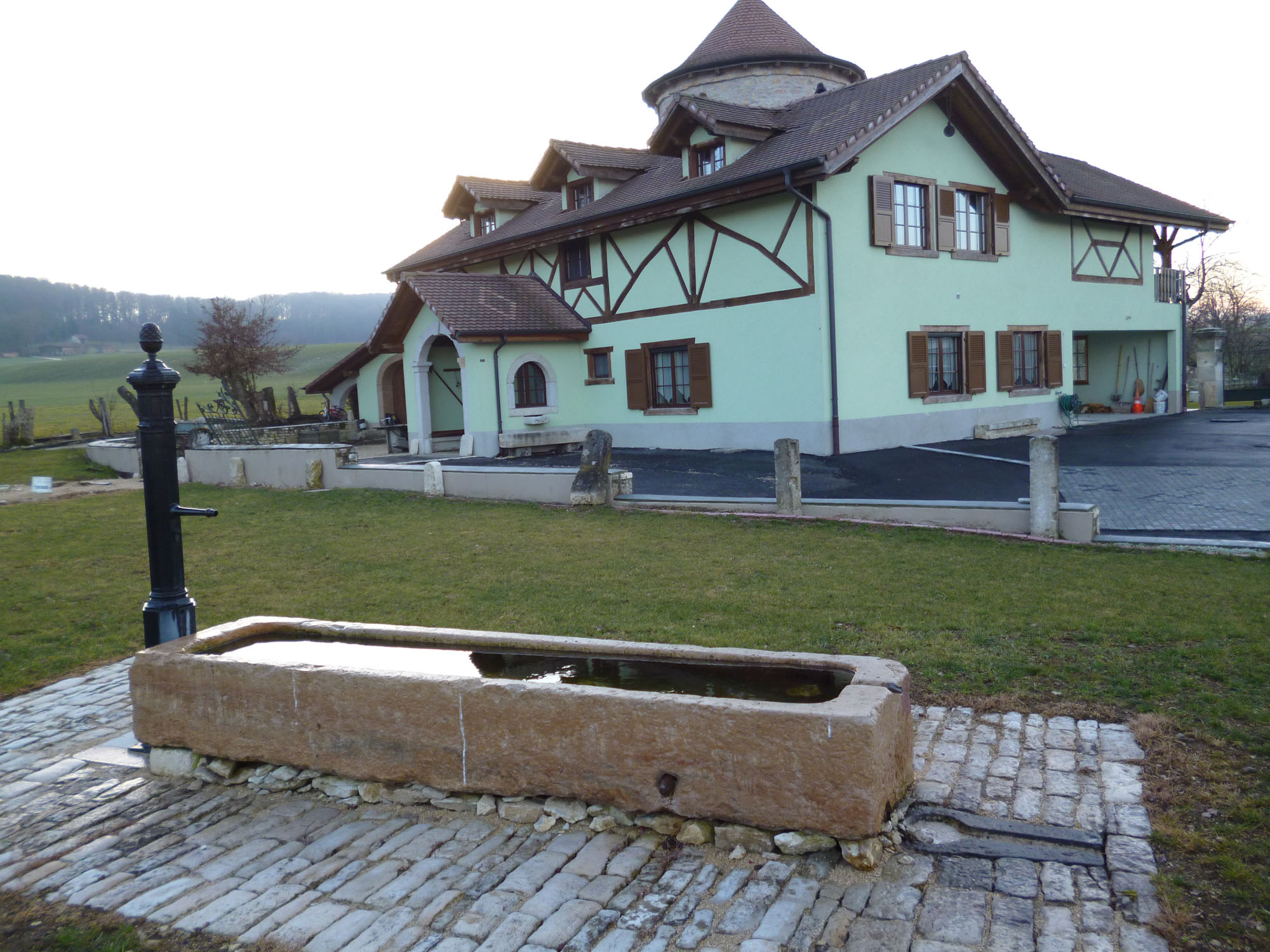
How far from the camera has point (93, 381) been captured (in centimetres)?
8244

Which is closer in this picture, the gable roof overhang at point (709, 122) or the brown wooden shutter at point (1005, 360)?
the gable roof overhang at point (709, 122)

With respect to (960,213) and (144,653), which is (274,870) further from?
(960,213)

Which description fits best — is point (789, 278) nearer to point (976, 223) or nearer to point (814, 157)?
point (814, 157)

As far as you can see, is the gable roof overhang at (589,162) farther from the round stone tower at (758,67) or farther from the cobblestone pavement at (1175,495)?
the cobblestone pavement at (1175,495)

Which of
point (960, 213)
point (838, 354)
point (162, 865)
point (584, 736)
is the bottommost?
point (162, 865)

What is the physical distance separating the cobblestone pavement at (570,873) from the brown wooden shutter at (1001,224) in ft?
58.8

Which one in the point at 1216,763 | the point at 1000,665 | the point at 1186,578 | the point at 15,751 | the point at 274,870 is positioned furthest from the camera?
the point at 1186,578

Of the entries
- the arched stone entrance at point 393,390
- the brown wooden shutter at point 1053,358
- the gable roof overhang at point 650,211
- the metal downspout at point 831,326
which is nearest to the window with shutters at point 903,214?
the metal downspout at point 831,326

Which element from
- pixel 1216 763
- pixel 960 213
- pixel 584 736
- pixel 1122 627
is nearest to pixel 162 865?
pixel 584 736

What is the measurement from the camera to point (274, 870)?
12.7 ft

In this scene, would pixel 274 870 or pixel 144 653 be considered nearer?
pixel 274 870

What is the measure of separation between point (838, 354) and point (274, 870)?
15.1 metres

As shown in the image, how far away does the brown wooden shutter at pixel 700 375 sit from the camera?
19.7 metres

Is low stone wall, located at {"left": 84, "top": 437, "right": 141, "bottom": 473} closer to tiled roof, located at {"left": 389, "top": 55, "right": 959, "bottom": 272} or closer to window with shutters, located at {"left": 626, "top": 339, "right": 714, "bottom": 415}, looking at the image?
tiled roof, located at {"left": 389, "top": 55, "right": 959, "bottom": 272}
